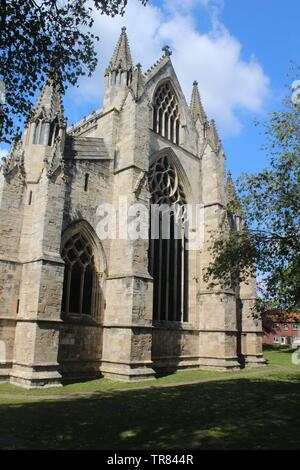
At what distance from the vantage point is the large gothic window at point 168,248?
802 inches

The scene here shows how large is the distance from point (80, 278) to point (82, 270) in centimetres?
36

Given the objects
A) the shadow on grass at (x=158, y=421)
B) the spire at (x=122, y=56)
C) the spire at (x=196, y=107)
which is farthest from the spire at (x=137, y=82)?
the shadow on grass at (x=158, y=421)

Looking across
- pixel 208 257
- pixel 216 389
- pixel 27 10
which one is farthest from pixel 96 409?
pixel 208 257

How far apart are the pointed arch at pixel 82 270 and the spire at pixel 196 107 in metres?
12.9

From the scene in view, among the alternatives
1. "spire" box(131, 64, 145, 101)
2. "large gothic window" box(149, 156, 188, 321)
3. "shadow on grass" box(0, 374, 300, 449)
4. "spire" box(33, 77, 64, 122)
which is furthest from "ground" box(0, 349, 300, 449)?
"spire" box(131, 64, 145, 101)

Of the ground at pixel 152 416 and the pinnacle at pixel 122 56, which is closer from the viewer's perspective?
the ground at pixel 152 416

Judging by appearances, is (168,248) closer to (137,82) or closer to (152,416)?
(137,82)

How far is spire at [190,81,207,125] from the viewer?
26.1 meters

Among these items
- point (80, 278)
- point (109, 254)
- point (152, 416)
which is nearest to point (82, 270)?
point (80, 278)

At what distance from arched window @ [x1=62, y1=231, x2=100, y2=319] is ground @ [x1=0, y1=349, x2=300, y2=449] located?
317 cm

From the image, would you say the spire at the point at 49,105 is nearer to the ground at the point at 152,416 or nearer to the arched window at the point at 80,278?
the arched window at the point at 80,278

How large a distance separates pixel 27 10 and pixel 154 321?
47.9ft

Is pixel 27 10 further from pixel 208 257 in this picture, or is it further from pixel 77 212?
pixel 208 257

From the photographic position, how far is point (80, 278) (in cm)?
1706
